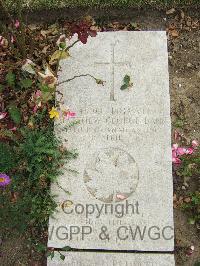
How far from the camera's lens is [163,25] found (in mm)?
5074

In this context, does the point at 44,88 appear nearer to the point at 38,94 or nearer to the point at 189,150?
the point at 38,94

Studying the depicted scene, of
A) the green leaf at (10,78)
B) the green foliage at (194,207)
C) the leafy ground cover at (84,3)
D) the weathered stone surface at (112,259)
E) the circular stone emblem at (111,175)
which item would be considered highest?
the leafy ground cover at (84,3)

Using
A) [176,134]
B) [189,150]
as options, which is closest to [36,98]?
[176,134]

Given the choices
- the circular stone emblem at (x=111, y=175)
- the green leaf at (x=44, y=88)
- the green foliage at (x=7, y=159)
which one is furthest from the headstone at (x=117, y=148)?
the green foliage at (x=7, y=159)

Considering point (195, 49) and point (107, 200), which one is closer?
point (107, 200)

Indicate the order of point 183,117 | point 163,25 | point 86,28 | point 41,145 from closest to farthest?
point 86,28 → point 41,145 → point 183,117 → point 163,25

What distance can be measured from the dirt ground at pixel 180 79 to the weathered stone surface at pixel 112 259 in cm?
19

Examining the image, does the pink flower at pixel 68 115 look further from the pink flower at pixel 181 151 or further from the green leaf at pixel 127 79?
the pink flower at pixel 181 151

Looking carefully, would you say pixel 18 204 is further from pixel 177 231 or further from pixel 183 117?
pixel 183 117

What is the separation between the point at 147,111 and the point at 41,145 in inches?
39.6

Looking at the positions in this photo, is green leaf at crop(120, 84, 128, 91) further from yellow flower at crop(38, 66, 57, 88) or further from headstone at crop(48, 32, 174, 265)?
yellow flower at crop(38, 66, 57, 88)

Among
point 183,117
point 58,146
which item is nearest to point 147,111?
point 183,117

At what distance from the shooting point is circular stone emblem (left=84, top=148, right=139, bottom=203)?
427 cm

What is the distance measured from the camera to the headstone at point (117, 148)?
13.7 feet
